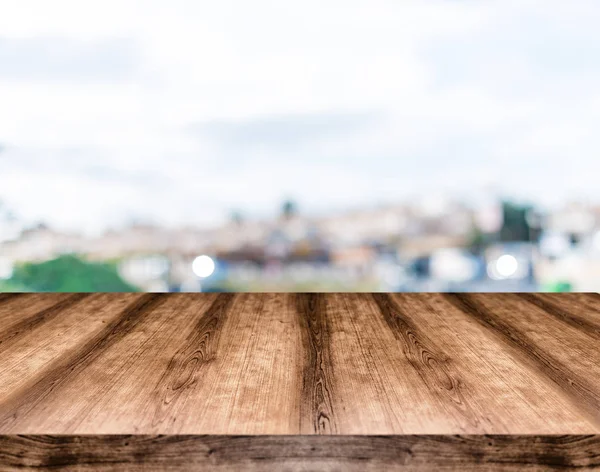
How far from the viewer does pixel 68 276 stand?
570cm

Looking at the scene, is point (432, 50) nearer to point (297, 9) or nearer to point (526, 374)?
point (297, 9)

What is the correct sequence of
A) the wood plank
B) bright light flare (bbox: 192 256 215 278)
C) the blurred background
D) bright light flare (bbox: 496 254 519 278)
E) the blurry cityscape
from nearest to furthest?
the wood plank
the blurred background
the blurry cityscape
bright light flare (bbox: 192 256 215 278)
bright light flare (bbox: 496 254 519 278)

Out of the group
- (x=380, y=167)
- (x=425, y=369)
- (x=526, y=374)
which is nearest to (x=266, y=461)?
(x=425, y=369)

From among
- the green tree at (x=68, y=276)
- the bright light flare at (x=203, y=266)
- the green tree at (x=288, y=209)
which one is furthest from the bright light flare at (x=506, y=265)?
the green tree at (x=68, y=276)

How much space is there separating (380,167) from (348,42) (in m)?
0.98

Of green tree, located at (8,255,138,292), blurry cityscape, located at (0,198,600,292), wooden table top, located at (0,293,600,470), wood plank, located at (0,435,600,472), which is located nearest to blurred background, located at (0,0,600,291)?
blurry cityscape, located at (0,198,600,292)

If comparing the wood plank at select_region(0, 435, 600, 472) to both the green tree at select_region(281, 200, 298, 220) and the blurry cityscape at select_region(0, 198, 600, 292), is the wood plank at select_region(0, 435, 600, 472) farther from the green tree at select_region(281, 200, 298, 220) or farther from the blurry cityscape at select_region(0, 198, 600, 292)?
the green tree at select_region(281, 200, 298, 220)

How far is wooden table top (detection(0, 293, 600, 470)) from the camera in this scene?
0.83m

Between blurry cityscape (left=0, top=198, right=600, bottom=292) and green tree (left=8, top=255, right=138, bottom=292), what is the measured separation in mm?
15

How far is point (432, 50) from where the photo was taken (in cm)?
508

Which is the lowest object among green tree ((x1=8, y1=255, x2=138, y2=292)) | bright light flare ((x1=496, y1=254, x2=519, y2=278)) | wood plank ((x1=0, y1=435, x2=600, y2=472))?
bright light flare ((x1=496, y1=254, x2=519, y2=278))

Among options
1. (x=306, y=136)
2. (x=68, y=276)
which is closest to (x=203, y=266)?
(x=68, y=276)

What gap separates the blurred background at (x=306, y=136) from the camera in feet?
16.5

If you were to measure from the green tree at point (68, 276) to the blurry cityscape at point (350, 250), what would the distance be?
0.02m
